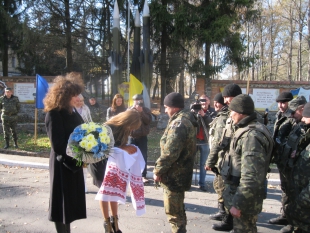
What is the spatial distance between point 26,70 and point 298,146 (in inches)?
798

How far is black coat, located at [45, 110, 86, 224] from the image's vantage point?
9.46ft

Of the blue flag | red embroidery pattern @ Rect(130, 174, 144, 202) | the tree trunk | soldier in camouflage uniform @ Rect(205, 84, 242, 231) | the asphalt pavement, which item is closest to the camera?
red embroidery pattern @ Rect(130, 174, 144, 202)

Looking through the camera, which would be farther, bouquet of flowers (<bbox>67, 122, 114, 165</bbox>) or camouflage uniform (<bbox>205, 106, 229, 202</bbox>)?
camouflage uniform (<bbox>205, 106, 229, 202</bbox>)

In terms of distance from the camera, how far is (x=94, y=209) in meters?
4.65

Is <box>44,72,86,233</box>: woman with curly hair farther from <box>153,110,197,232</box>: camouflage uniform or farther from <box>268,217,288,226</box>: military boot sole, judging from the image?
<box>268,217,288,226</box>: military boot sole

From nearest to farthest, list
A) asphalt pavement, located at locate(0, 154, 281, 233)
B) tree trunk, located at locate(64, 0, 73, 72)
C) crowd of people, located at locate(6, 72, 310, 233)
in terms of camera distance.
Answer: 1. crowd of people, located at locate(6, 72, 310, 233)
2. asphalt pavement, located at locate(0, 154, 281, 233)
3. tree trunk, located at locate(64, 0, 73, 72)

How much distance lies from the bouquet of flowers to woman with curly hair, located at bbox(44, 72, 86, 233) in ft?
0.44

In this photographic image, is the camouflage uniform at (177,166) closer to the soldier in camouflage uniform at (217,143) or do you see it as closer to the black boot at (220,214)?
A: the soldier in camouflage uniform at (217,143)

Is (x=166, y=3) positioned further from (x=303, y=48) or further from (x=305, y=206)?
(x=303, y=48)

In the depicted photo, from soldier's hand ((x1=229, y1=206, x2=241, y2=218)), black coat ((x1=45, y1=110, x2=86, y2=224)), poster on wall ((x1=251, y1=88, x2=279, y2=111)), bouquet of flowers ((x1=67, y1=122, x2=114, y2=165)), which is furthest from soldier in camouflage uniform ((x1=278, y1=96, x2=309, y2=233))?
poster on wall ((x1=251, y1=88, x2=279, y2=111))

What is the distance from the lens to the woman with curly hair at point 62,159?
9.48 ft

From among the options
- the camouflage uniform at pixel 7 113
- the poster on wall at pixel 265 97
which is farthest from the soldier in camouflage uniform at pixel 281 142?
the camouflage uniform at pixel 7 113

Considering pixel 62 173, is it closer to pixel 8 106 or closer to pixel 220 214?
pixel 220 214

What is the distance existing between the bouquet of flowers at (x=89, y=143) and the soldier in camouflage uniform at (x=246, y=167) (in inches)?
49.2
